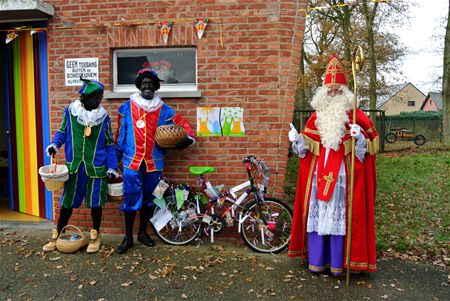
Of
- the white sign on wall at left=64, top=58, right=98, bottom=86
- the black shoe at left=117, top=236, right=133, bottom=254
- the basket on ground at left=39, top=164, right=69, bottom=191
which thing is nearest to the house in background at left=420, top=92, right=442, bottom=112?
the white sign on wall at left=64, top=58, right=98, bottom=86

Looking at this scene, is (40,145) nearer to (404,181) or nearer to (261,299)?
(261,299)

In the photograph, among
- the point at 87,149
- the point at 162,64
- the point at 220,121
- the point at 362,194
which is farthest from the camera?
the point at 162,64

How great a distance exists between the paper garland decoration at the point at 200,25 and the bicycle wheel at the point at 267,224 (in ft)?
6.93

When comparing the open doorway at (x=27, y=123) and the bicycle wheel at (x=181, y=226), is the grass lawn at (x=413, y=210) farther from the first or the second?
the open doorway at (x=27, y=123)

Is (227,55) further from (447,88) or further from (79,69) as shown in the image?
(447,88)

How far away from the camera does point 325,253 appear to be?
14.1ft

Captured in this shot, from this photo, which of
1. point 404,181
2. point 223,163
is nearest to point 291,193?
point 404,181

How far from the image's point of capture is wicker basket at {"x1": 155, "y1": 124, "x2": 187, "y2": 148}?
461 centimetres

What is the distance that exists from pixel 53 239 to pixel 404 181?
289 inches

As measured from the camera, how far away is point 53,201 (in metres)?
5.61

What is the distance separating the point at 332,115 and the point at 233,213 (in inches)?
64.6

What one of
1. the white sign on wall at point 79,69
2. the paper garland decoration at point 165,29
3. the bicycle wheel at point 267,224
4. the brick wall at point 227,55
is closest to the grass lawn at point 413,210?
the bicycle wheel at point 267,224

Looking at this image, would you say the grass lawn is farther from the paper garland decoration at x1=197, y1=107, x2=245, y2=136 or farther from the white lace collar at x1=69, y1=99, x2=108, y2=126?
the white lace collar at x1=69, y1=99, x2=108, y2=126

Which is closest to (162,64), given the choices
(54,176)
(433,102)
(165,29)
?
(165,29)
